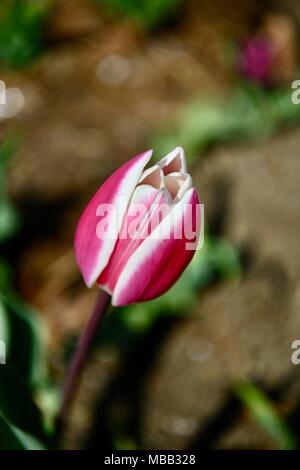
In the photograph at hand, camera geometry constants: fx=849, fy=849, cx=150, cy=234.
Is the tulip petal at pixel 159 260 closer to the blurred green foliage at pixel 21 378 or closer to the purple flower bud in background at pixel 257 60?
the blurred green foliage at pixel 21 378

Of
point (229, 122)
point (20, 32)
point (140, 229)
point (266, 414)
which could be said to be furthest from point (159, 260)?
point (20, 32)

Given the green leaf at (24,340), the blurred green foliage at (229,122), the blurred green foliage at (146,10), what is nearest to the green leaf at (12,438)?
the green leaf at (24,340)

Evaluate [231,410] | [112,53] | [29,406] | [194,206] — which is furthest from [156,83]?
[194,206]

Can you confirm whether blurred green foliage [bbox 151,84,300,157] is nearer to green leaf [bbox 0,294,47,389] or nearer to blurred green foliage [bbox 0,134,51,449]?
blurred green foliage [bbox 0,134,51,449]

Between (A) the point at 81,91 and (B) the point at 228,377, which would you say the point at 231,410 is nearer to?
(B) the point at 228,377

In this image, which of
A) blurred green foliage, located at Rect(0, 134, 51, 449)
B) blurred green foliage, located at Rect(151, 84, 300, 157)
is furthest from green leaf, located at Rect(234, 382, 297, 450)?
blurred green foliage, located at Rect(151, 84, 300, 157)

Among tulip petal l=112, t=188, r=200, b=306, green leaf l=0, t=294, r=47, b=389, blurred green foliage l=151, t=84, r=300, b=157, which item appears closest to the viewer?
tulip petal l=112, t=188, r=200, b=306

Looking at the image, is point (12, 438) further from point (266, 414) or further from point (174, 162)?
point (266, 414)
